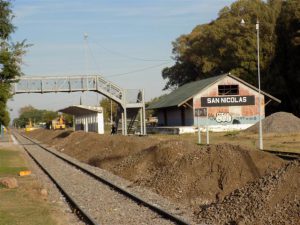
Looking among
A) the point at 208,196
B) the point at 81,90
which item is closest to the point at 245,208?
the point at 208,196

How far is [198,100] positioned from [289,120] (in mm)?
14737

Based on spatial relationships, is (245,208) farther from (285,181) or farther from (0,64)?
(0,64)

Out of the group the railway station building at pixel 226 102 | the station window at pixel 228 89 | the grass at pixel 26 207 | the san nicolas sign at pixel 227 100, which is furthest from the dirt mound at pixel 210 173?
the station window at pixel 228 89

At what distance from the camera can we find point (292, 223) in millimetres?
11555

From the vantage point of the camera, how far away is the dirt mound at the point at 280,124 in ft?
184

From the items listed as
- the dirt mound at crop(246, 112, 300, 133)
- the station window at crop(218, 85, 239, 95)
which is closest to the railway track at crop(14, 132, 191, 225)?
the dirt mound at crop(246, 112, 300, 133)

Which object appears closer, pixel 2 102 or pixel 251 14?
pixel 2 102

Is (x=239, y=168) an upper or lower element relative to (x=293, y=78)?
lower

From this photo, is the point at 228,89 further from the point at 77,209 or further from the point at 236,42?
the point at 77,209

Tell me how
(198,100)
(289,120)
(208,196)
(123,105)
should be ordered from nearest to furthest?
(208,196) → (289,120) → (123,105) → (198,100)

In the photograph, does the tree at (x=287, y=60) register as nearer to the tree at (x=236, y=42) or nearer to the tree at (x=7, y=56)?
the tree at (x=236, y=42)

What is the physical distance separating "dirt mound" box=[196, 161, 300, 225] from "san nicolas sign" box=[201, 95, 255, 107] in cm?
5666

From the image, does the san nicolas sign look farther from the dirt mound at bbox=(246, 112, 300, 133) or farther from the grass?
the grass

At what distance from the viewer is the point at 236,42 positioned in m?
81.2
